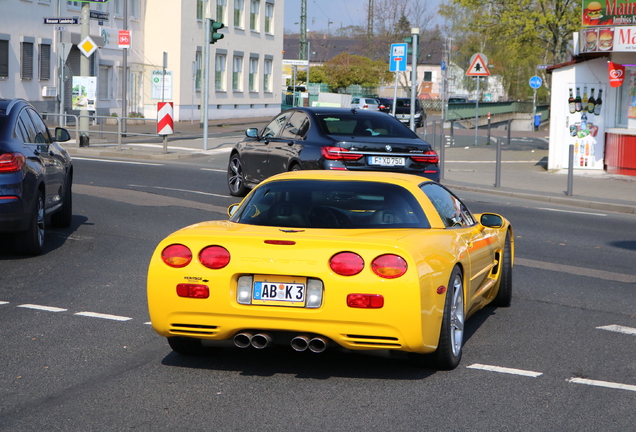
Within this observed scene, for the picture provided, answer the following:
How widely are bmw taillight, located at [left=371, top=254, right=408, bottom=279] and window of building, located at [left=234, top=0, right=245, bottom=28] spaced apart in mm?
51127

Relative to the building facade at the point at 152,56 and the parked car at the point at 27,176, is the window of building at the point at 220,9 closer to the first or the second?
the building facade at the point at 152,56

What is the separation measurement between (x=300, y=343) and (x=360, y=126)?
9.07m

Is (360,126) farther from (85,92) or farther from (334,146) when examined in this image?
(85,92)

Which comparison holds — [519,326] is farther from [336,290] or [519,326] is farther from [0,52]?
[0,52]

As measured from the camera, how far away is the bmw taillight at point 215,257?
5.46 meters

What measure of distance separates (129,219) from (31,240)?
317 centimetres

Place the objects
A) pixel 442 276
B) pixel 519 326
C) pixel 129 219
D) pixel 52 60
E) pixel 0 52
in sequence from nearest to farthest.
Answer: pixel 442 276, pixel 519 326, pixel 129 219, pixel 0 52, pixel 52 60

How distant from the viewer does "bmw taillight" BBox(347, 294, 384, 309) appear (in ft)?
17.3

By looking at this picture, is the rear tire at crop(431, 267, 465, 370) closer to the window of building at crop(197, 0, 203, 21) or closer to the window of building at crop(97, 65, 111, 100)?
the window of building at crop(97, 65, 111, 100)

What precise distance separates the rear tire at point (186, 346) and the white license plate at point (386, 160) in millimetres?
7657

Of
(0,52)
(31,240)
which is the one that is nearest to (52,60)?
(0,52)

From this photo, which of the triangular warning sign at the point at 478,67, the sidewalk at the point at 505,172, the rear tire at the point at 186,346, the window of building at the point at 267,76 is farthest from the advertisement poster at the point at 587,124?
the window of building at the point at 267,76

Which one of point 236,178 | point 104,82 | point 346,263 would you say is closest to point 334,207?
point 346,263

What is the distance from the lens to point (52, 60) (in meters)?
40.9
